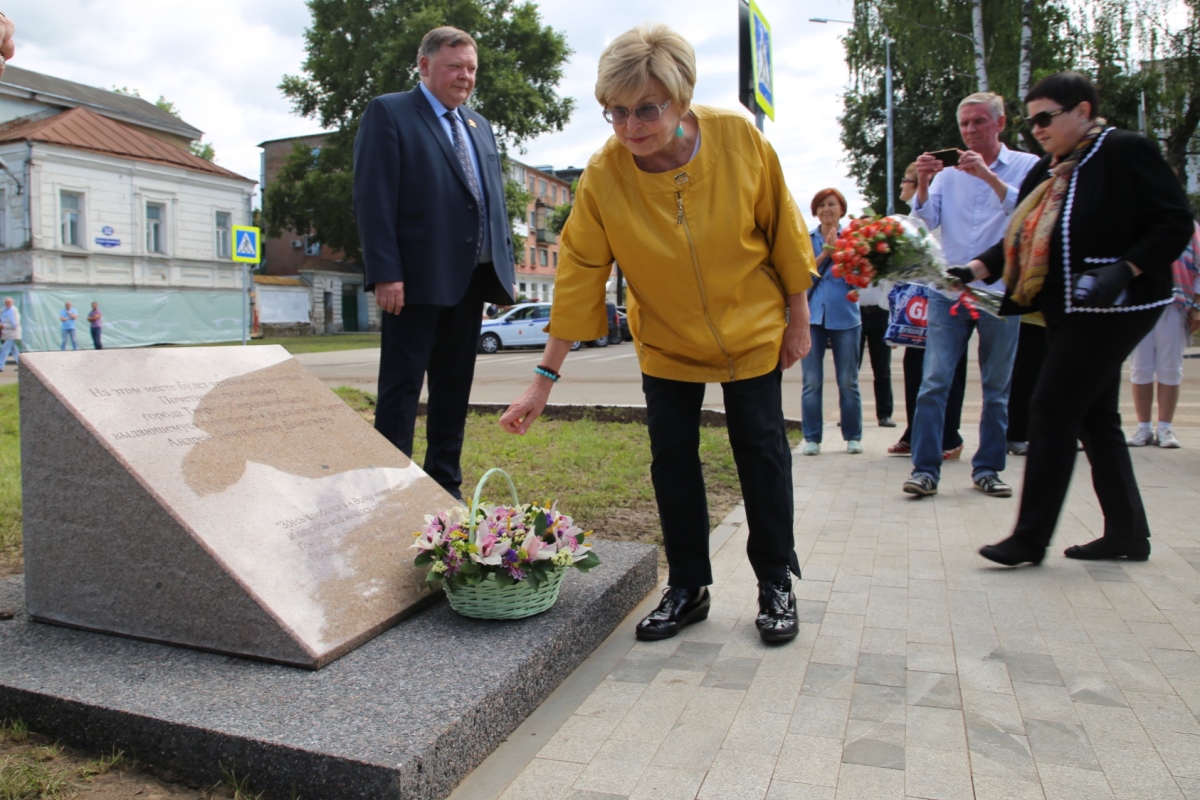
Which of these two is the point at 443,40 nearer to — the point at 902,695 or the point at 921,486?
the point at 902,695

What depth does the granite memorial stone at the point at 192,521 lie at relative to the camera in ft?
7.95

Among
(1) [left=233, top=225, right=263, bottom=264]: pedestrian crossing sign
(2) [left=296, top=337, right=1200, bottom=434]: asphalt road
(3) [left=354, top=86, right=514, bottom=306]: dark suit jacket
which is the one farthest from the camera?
(1) [left=233, top=225, right=263, bottom=264]: pedestrian crossing sign

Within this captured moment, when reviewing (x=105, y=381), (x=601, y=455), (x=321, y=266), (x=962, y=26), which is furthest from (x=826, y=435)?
(x=321, y=266)

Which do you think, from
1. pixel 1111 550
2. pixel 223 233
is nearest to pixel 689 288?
pixel 1111 550

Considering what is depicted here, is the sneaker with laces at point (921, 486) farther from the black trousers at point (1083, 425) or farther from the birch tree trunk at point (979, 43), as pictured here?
the birch tree trunk at point (979, 43)

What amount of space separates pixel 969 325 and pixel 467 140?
3.04 meters

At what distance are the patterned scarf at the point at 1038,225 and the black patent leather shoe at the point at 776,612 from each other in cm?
162

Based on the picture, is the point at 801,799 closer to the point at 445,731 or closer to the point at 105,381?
the point at 445,731

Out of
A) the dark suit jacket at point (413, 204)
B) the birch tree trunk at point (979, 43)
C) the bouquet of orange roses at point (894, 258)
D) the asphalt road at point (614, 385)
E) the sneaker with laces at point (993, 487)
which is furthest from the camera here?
the birch tree trunk at point (979, 43)

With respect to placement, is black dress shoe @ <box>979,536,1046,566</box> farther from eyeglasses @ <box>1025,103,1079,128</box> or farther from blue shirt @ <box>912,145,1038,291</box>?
blue shirt @ <box>912,145,1038,291</box>

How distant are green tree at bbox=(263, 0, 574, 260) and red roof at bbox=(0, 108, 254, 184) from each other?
4.83 meters

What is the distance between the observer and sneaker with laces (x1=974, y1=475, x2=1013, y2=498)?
5.11 metres

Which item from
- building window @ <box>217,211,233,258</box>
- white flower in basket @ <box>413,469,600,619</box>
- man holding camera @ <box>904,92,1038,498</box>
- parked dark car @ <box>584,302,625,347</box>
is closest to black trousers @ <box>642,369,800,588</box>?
white flower in basket @ <box>413,469,600,619</box>

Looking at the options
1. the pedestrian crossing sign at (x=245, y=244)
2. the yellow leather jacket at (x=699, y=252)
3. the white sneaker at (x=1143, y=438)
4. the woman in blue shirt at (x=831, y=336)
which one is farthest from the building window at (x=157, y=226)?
the yellow leather jacket at (x=699, y=252)
